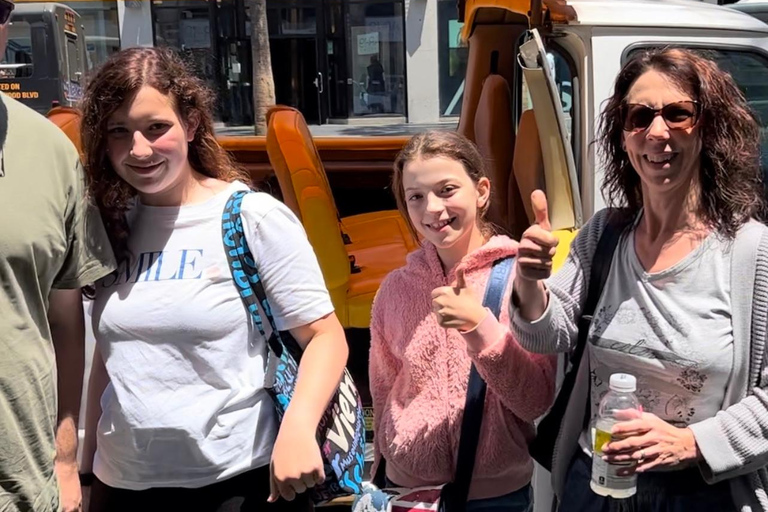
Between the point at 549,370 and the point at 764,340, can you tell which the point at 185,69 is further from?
the point at 764,340

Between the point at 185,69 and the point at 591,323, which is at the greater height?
the point at 185,69

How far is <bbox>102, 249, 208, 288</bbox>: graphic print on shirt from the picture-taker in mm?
1607

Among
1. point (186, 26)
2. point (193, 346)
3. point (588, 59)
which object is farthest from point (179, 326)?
point (186, 26)

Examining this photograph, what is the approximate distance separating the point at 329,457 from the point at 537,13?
5.41 feet

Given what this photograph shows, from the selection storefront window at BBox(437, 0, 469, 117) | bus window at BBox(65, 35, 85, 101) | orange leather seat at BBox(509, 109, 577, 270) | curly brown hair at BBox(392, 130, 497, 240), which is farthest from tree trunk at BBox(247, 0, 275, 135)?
curly brown hair at BBox(392, 130, 497, 240)

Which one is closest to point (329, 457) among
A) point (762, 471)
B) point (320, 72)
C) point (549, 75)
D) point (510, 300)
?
point (510, 300)

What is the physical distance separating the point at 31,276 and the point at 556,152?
5.64 ft

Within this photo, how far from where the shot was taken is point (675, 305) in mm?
1504

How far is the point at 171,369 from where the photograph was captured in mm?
1587

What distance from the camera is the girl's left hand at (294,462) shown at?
4.92ft

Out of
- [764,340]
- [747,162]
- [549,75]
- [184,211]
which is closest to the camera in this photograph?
[764,340]

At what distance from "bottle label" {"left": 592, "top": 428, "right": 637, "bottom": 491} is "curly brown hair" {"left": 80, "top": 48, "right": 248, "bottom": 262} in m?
1.02

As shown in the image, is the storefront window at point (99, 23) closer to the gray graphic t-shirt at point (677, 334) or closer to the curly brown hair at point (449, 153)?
the curly brown hair at point (449, 153)

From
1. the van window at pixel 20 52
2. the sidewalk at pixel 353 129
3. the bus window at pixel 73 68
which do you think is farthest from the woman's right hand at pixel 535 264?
the sidewalk at pixel 353 129
